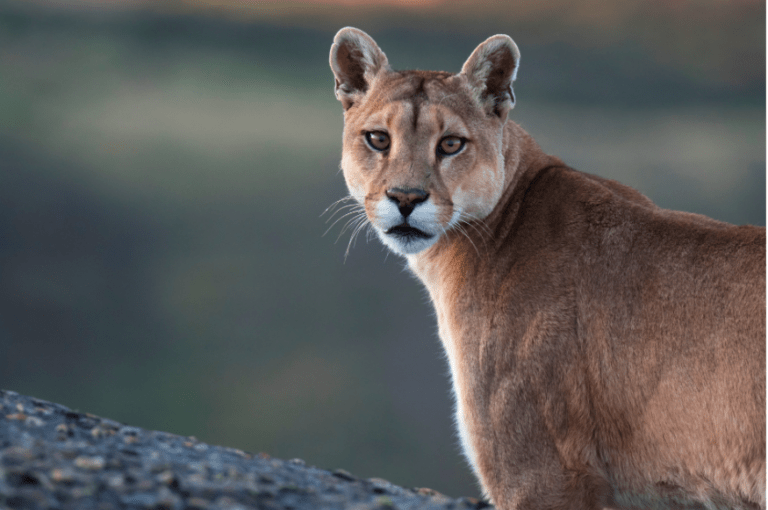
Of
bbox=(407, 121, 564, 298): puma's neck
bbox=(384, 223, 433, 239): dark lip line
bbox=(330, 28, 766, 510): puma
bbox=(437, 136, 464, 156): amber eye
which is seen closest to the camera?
bbox=(330, 28, 766, 510): puma

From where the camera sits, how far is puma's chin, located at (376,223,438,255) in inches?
153

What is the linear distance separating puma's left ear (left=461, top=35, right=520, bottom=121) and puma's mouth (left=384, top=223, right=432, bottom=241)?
42.8 inches

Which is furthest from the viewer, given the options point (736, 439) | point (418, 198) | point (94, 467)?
point (94, 467)

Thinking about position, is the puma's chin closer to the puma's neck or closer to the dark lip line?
the dark lip line

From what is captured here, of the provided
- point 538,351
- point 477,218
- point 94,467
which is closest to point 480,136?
point 477,218

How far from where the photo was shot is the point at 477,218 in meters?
4.22

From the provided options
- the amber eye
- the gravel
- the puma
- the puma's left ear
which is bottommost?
the gravel

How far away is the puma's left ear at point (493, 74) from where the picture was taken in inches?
168

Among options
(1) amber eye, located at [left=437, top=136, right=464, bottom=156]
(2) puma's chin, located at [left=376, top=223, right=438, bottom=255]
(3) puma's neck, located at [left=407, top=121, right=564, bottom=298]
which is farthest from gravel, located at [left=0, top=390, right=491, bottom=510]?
(1) amber eye, located at [left=437, top=136, right=464, bottom=156]

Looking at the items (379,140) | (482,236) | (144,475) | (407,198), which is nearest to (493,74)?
(379,140)

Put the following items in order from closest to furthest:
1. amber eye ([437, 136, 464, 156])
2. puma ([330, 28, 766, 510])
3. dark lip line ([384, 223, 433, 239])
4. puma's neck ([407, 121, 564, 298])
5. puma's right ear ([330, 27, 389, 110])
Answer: puma ([330, 28, 766, 510]), dark lip line ([384, 223, 433, 239]), amber eye ([437, 136, 464, 156]), puma's neck ([407, 121, 564, 298]), puma's right ear ([330, 27, 389, 110])

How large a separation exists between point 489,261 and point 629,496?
5.47 ft

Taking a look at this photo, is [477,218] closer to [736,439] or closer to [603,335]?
[603,335]

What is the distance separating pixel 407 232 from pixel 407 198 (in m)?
0.25
